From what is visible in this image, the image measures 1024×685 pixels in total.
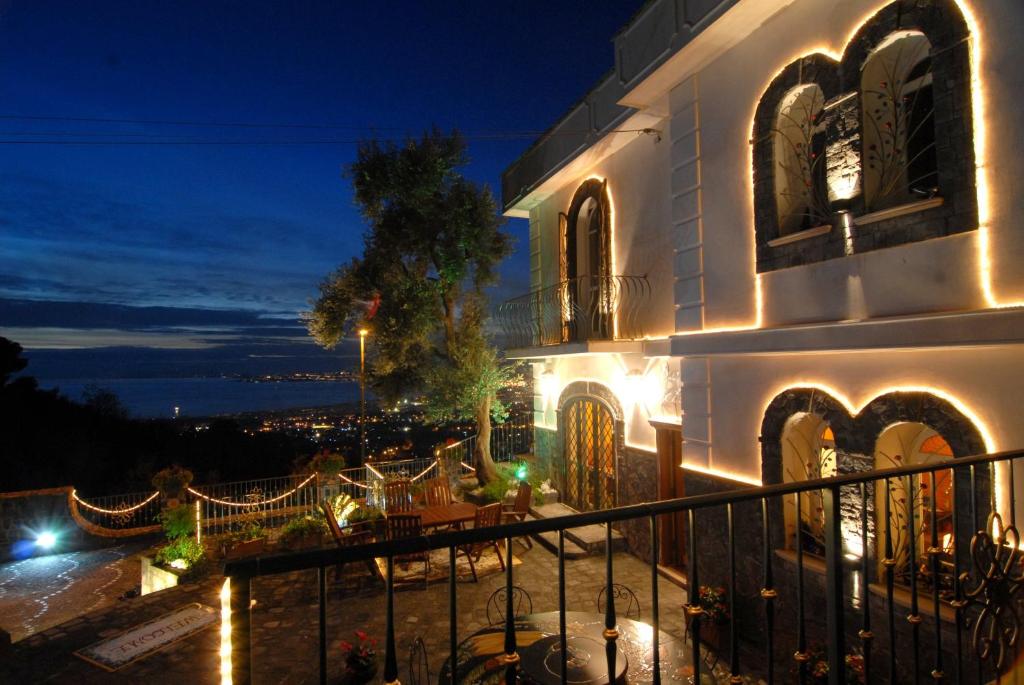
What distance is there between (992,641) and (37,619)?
1245 centimetres

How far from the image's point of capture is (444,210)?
12.9m

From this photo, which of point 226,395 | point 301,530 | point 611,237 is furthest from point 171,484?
point 226,395

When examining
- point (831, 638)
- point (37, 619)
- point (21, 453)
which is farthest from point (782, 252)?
point (21, 453)

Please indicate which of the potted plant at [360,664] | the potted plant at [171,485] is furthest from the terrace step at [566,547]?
the potted plant at [171,485]

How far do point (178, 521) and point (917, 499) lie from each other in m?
11.4

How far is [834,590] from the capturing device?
2490 mm

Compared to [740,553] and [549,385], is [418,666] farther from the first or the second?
[549,385]

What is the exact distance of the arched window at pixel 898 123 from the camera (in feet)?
16.1

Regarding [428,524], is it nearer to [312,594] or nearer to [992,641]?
[312,594]

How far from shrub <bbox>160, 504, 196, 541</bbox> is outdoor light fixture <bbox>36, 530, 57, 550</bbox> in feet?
13.2

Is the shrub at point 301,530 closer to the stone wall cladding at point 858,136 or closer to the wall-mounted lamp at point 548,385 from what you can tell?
the wall-mounted lamp at point 548,385

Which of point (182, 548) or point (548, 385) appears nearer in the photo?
point (182, 548)

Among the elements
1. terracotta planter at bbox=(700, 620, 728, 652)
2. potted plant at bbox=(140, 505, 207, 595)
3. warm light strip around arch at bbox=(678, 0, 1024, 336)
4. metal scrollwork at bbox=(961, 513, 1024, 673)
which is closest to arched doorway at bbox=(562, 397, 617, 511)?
terracotta planter at bbox=(700, 620, 728, 652)

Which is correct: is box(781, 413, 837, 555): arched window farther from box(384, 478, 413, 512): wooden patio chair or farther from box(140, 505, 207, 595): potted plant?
box(140, 505, 207, 595): potted plant
